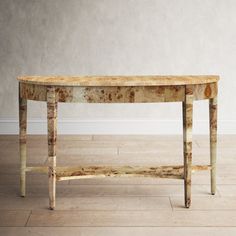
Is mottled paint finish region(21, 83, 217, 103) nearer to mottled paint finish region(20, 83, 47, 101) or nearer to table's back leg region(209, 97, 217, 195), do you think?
mottled paint finish region(20, 83, 47, 101)

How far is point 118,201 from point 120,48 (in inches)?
78.3

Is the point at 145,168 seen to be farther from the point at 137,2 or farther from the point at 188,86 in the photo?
the point at 137,2

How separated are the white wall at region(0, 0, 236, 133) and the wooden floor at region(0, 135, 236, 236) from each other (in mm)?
674

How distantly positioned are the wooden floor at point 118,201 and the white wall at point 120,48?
67cm

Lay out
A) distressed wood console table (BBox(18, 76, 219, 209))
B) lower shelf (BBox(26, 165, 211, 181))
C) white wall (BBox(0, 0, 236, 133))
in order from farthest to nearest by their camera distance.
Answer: white wall (BBox(0, 0, 236, 133))
lower shelf (BBox(26, 165, 211, 181))
distressed wood console table (BBox(18, 76, 219, 209))

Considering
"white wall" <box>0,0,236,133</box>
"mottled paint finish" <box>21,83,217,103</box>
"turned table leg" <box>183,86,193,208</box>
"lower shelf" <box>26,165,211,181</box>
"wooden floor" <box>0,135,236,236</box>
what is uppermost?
"white wall" <box>0,0,236,133</box>

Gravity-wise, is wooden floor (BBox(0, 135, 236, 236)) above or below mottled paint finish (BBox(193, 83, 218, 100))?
below

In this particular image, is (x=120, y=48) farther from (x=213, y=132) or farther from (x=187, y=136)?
(x=187, y=136)

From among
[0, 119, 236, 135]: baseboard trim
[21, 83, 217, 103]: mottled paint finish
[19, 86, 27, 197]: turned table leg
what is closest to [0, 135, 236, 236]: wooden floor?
[19, 86, 27, 197]: turned table leg

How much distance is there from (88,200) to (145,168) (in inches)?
12.5

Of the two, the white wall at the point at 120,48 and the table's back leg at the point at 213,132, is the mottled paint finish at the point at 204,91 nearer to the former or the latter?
the table's back leg at the point at 213,132

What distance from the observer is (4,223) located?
7.07 feet

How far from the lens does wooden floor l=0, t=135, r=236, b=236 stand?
2098 mm

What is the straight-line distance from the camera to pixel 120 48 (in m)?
4.20
